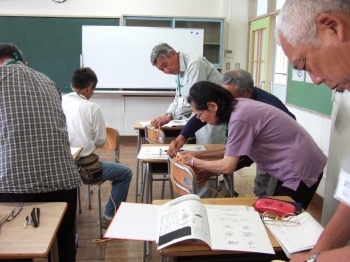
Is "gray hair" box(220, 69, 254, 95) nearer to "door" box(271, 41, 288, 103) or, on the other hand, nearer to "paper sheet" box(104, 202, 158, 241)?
"paper sheet" box(104, 202, 158, 241)

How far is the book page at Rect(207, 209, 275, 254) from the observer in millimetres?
1067

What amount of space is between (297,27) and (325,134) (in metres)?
2.83

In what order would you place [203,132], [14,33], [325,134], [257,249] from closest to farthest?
[257,249], [203,132], [325,134], [14,33]

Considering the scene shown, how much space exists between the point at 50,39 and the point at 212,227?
5.13 metres

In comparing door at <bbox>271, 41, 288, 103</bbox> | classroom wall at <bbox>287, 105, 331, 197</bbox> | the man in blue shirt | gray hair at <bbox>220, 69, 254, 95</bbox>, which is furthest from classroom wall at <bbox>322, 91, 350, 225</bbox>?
door at <bbox>271, 41, 288, 103</bbox>

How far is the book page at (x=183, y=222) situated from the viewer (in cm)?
104

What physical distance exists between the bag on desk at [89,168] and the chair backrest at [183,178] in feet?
2.93

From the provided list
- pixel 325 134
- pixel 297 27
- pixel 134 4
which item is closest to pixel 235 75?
pixel 325 134

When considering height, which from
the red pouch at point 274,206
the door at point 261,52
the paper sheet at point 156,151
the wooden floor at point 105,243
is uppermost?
the door at point 261,52

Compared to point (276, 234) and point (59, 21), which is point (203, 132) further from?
point (59, 21)

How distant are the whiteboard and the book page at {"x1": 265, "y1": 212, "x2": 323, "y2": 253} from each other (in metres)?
4.64

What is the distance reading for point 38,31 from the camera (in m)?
5.44

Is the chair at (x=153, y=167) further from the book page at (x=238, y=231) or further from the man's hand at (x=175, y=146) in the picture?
the book page at (x=238, y=231)

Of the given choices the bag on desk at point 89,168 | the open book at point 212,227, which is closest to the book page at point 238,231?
the open book at point 212,227
